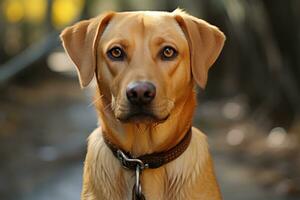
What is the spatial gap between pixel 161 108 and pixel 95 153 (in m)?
0.66

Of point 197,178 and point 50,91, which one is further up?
point 197,178

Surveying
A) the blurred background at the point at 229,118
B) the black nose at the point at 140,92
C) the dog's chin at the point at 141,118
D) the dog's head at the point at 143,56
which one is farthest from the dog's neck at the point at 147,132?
the blurred background at the point at 229,118

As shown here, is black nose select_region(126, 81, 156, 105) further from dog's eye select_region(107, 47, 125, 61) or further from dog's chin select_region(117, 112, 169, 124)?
dog's eye select_region(107, 47, 125, 61)

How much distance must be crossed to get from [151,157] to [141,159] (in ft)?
0.22

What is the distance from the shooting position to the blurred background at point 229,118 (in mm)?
9242

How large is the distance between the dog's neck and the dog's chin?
0.82 ft

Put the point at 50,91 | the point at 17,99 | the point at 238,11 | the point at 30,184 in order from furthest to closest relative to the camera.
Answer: the point at 50,91
the point at 17,99
the point at 238,11
the point at 30,184

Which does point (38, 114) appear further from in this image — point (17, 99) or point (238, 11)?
point (238, 11)

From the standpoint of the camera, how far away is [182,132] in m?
4.96

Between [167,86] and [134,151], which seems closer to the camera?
[167,86]

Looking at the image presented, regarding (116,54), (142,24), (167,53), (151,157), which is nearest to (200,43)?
(167,53)

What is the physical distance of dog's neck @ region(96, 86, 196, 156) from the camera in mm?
4914

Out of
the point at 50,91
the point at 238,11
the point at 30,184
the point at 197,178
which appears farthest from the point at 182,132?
Result: the point at 50,91

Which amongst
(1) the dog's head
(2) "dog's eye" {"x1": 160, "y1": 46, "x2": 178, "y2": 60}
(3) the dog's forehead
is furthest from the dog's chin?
(3) the dog's forehead
